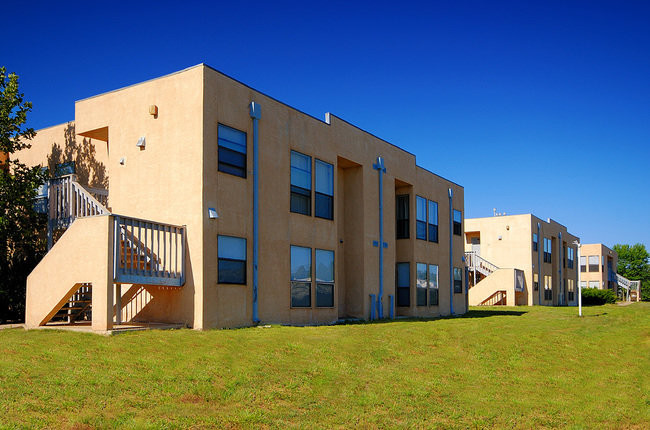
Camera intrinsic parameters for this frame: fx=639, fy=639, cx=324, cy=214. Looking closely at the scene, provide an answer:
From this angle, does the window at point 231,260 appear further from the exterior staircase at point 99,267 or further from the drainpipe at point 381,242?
the drainpipe at point 381,242

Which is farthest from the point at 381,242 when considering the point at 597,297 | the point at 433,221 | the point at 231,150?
the point at 597,297

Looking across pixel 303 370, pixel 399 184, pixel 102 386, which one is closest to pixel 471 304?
pixel 399 184

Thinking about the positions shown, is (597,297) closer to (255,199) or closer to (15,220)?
(255,199)

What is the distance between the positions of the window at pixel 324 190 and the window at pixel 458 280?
11.9 metres

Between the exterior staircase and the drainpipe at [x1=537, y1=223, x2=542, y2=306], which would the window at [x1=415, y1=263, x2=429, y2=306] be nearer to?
the exterior staircase

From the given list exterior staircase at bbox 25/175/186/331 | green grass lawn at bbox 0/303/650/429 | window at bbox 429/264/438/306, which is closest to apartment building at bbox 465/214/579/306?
window at bbox 429/264/438/306

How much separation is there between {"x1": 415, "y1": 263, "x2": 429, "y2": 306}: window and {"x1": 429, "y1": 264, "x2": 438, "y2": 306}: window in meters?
0.55

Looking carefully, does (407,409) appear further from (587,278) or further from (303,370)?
(587,278)

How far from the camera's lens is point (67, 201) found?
55.9 ft

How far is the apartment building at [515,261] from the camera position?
45.0 metres

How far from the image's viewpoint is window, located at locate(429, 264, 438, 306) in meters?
27.6

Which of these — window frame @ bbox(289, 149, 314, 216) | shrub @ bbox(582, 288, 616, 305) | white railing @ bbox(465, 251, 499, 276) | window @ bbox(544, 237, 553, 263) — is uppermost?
window frame @ bbox(289, 149, 314, 216)

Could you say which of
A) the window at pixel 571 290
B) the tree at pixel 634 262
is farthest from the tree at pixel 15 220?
the tree at pixel 634 262

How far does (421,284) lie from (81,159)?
14.3 m
